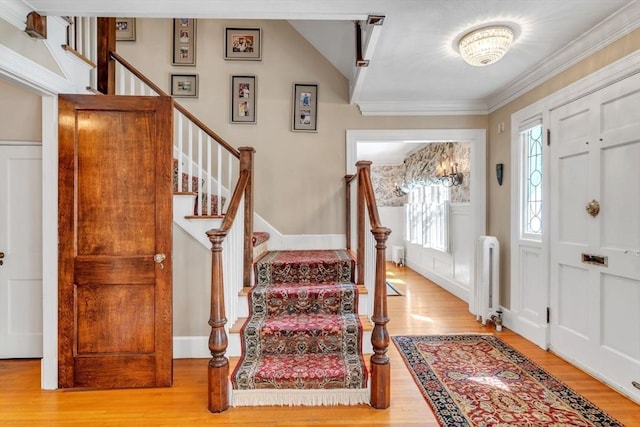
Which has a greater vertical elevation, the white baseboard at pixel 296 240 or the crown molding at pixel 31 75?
the crown molding at pixel 31 75

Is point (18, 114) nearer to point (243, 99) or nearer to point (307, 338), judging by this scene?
point (243, 99)

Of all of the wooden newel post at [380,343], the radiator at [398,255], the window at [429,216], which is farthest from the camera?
the radiator at [398,255]

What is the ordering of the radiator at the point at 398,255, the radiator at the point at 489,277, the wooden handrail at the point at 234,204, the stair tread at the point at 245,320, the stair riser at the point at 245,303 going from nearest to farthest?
the wooden handrail at the point at 234,204
the stair tread at the point at 245,320
the stair riser at the point at 245,303
the radiator at the point at 489,277
the radiator at the point at 398,255

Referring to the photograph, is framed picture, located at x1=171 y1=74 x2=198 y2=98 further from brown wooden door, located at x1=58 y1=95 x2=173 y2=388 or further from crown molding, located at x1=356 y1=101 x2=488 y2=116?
crown molding, located at x1=356 y1=101 x2=488 y2=116

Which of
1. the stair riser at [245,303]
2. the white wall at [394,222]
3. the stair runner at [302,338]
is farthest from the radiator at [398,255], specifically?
the stair riser at [245,303]

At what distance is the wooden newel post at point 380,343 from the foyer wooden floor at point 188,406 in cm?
9

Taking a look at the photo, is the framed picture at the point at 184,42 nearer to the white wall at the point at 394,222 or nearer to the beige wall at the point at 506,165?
the beige wall at the point at 506,165

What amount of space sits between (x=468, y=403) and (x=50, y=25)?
3808 mm

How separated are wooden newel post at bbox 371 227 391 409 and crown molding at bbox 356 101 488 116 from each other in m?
2.07

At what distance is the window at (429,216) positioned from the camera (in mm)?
5716

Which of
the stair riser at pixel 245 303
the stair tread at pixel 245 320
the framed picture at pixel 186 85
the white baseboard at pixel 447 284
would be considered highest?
the framed picture at pixel 186 85

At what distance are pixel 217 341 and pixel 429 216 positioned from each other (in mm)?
5172

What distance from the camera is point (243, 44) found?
12.7 ft

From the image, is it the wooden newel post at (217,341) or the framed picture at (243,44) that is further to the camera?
the framed picture at (243,44)
